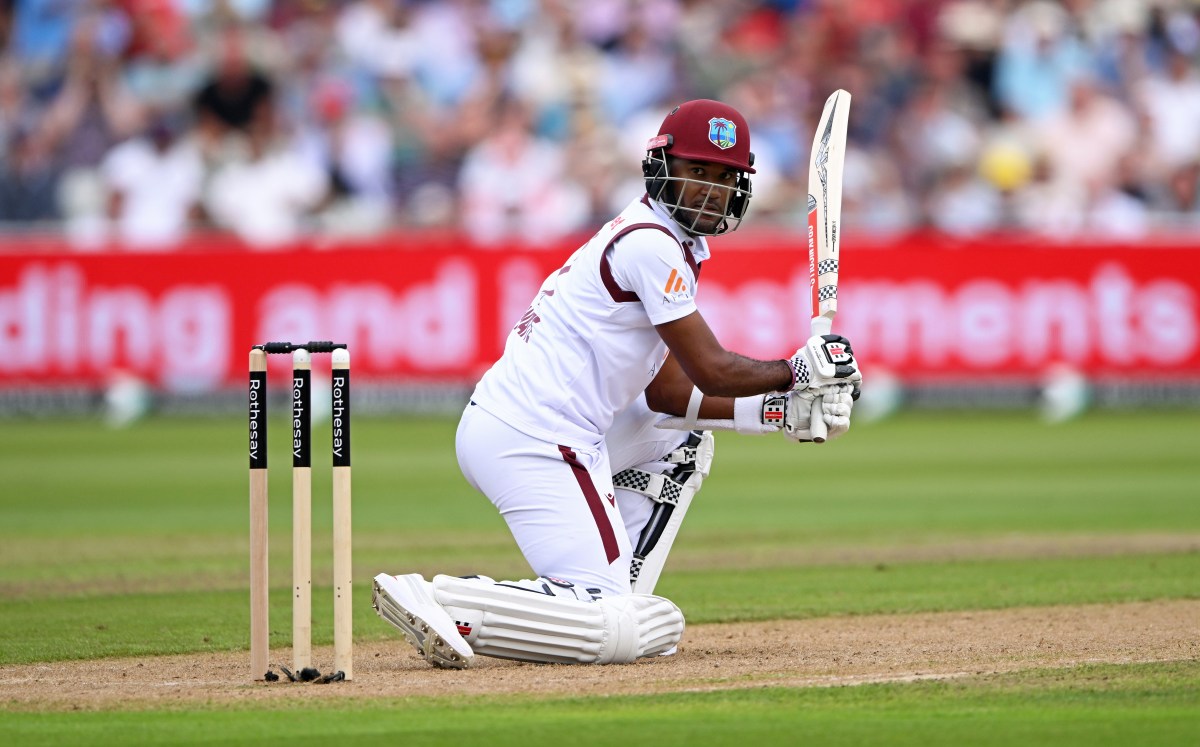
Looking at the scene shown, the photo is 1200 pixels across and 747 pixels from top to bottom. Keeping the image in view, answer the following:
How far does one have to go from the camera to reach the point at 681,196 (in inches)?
257

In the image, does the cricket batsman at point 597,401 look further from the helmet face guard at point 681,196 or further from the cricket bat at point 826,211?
the cricket bat at point 826,211

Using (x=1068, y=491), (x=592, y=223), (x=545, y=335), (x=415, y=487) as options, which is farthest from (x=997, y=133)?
(x=545, y=335)

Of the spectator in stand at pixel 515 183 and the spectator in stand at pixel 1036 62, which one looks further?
the spectator in stand at pixel 1036 62

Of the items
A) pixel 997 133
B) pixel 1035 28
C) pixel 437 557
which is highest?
pixel 1035 28

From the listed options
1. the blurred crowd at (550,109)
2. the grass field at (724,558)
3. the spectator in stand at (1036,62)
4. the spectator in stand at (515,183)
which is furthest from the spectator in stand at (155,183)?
the spectator in stand at (1036,62)

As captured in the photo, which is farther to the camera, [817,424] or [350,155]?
[350,155]

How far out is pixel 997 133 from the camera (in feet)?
65.1

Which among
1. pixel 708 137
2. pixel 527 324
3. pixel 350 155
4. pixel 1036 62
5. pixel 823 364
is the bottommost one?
pixel 823 364

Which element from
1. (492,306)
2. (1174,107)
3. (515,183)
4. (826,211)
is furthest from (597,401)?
(1174,107)

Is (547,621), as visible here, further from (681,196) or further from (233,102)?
(233,102)

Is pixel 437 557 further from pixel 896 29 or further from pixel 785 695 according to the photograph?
pixel 896 29

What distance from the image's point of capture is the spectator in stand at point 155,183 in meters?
18.8

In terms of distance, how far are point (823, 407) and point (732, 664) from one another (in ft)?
3.25

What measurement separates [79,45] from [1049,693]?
1690 cm
